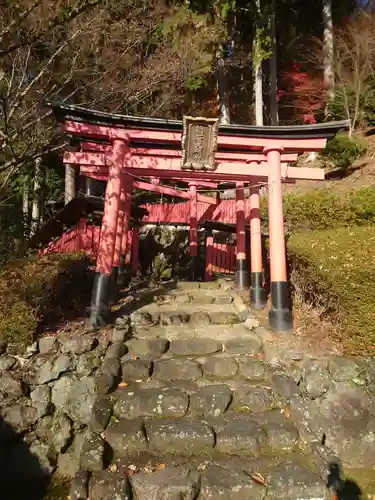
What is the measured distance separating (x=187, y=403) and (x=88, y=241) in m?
6.91

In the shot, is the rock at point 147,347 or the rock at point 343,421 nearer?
the rock at point 343,421

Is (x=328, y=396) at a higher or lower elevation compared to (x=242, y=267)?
lower

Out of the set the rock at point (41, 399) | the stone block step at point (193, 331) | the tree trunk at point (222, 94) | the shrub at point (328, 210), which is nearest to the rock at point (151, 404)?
the rock at point (41, 399)

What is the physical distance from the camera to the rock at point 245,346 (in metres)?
4.69

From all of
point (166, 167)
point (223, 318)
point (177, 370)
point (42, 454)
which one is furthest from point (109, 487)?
point (166, 167)

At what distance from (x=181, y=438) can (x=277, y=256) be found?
3.29m

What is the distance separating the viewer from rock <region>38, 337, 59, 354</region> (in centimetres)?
→ 457

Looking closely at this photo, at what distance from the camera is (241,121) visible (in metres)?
18.9

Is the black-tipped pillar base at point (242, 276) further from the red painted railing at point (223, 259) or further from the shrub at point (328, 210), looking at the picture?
the red painted railing at point (223, 259)

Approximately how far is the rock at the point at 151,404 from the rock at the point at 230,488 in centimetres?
85

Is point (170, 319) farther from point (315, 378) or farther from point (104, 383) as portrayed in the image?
point (315, 378)

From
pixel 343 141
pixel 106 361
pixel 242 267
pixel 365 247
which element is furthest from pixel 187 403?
pixel 343 141

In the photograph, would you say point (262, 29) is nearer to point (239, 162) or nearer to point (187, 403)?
point (239, 162)

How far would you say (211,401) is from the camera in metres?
3.79
